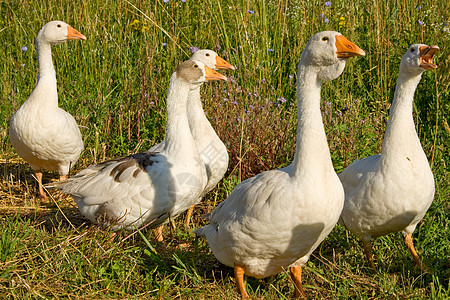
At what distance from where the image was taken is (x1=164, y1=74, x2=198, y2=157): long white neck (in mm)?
4328

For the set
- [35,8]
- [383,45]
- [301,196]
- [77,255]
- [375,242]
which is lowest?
[375,242]

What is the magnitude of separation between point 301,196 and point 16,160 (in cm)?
444

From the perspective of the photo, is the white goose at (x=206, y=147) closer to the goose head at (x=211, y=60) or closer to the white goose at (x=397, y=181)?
the goose head at (x=211, y=60)

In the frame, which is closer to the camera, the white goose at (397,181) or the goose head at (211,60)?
the white goose at (397,181)

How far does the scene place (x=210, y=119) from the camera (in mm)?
5973

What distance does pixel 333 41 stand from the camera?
3256 mm

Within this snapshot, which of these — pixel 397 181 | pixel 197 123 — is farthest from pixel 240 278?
pixel 197 123

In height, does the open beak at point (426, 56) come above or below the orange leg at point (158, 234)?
above

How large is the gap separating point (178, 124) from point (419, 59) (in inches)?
77.0

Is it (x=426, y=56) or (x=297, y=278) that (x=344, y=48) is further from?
(x=297, y=278)

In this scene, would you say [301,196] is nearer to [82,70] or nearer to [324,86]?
[324,86]

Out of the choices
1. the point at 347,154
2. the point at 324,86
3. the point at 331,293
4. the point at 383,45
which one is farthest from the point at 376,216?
the point at 383,45

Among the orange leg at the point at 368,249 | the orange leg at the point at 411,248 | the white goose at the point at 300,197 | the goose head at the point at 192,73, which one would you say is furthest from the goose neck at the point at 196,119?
the orange leg at the point at 411,248

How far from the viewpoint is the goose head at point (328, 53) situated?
127 inches
